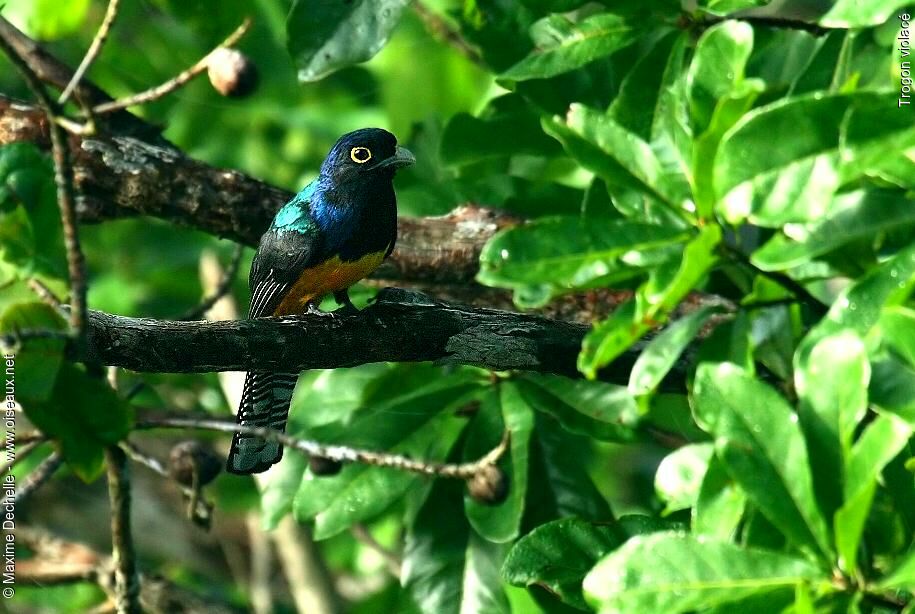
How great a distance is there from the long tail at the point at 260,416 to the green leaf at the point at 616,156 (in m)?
2.18

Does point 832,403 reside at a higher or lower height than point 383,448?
higher

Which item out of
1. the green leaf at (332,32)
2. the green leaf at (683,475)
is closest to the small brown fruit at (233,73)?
the green leaf at (332,32)

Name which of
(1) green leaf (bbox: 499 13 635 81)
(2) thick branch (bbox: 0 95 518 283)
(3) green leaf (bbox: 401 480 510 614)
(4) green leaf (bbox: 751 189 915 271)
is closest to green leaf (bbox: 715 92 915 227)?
(4) green leaf (bbox: 751 189 915 271)

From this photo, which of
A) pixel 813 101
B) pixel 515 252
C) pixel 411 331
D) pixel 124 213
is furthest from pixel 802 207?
pixel 124 213

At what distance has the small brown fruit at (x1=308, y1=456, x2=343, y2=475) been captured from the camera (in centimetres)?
403

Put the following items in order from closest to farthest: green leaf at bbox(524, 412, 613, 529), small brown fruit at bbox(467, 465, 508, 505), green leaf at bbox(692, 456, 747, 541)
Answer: green leaf at bbox(692, 456, 747, 541)
small brown fruit at bbox(467, 465, 508, 505)
green leaf at bbox(524, 412, 613, 529)

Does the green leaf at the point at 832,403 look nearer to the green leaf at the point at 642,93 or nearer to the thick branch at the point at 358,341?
the thick branch at the point at 358,341

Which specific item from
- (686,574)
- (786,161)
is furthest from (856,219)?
(686,574)

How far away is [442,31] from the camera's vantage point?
6.00 metres

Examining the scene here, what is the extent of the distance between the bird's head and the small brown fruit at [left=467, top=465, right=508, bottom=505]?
1.51 m

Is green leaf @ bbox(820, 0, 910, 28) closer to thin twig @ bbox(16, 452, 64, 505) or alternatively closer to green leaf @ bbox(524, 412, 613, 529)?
green leaf @ bbox(524, 412, 613, 529)

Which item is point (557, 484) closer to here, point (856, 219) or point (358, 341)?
point (358, 341)

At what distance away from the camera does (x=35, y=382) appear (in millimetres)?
2623

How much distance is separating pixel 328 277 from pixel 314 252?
0.11 metres
